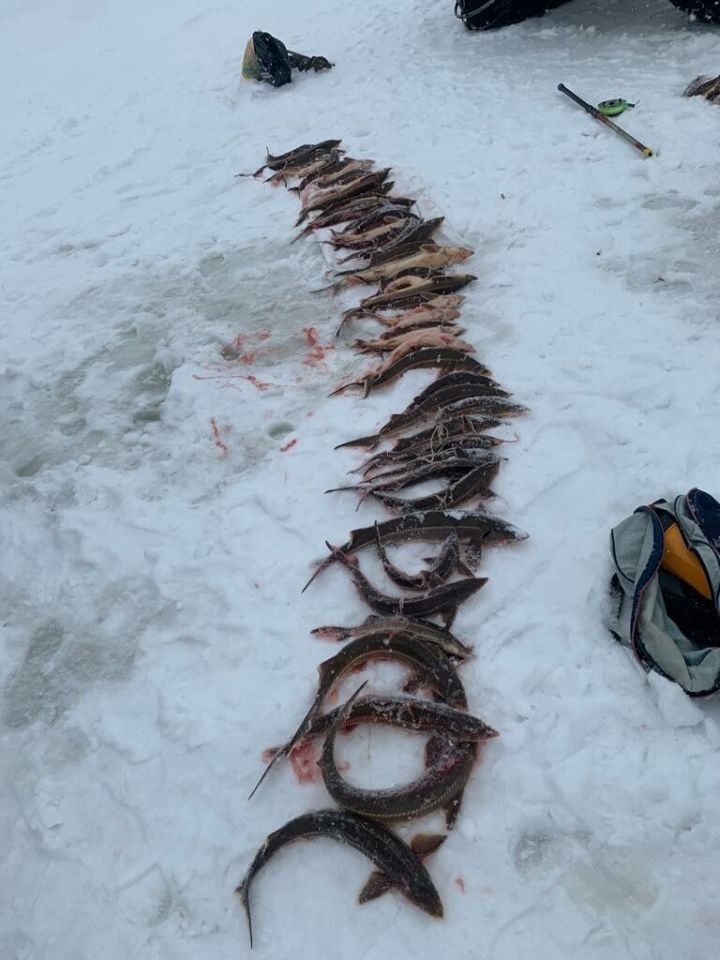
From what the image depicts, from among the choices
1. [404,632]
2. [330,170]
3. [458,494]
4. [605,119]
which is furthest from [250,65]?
[404,632]

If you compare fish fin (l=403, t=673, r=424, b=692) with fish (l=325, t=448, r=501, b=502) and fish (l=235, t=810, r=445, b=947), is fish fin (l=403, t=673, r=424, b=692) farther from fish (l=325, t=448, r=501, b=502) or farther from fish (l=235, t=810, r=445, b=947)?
fish (l=325, t=448, r=501, b=502)

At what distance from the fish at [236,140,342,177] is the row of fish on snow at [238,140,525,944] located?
2585 millimetres

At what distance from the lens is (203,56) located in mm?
14328

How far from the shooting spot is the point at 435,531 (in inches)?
168

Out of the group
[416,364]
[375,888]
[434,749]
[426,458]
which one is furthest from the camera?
[416,364]

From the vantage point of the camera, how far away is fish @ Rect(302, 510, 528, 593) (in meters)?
4.17

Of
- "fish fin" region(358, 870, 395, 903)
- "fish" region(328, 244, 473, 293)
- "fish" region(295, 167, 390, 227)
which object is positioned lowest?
"fish fin" region(358, 870, 395, 903)

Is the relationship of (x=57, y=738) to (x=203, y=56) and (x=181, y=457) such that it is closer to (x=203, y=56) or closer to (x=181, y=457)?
(x=181, y=457)

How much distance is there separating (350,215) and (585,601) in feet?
18.3

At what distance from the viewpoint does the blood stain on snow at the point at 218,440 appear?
535 centimetres

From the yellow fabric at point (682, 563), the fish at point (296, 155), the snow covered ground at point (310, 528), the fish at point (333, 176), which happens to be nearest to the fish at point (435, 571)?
the snow covered ground at point (310, 528)

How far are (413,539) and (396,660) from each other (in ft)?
2.88

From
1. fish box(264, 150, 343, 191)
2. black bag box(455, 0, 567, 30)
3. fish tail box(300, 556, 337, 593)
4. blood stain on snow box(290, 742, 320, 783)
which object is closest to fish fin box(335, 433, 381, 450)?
fish tail box(300, 556, 337, 593)

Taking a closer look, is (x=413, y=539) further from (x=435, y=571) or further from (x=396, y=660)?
(x=396, y=660)
